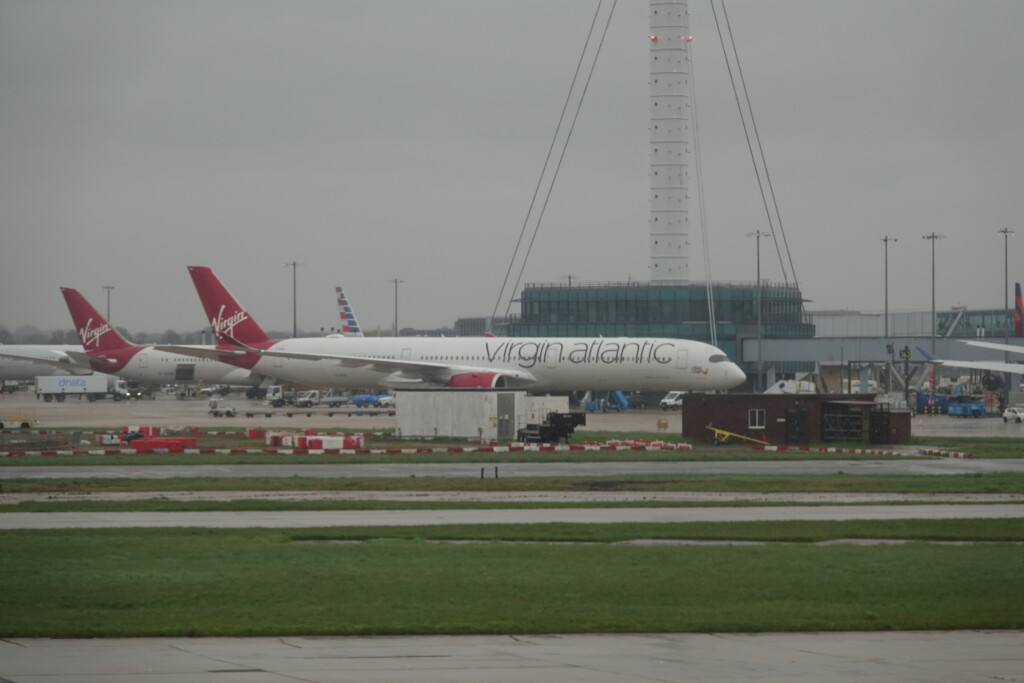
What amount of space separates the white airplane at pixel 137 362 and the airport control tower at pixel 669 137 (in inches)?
2185

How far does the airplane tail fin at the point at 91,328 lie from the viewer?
110625mm

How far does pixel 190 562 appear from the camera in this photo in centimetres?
2517

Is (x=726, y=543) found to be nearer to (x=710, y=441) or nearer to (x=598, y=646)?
(x=598, y=646)

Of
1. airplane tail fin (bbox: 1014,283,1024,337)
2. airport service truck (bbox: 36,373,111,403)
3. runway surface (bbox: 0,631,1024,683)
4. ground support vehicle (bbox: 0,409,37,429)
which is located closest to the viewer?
runway surface (bbox: 0,631,1024,683)

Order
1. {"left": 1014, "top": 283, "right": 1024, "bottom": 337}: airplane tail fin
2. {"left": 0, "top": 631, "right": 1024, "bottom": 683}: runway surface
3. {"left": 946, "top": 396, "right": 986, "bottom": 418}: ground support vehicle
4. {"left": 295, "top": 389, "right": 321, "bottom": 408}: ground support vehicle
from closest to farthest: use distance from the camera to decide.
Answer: {"left": 0, "top": 631, "right": 1024, "bottom": 683}: runway surface < {"left": 946, "top": 396, "right": 986, "bottom": 418}: ground support vehicle < {"left": 295, "top": 389, "right": 321, "bottom": 408}: ground support vehicle < {"left": 1014, "top": 283, "right": 1024, "bottom": 337}: airplane tail fin

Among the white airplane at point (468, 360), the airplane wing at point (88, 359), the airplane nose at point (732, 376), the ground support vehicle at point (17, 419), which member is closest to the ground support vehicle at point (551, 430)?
the white airplane at point (468, 360)

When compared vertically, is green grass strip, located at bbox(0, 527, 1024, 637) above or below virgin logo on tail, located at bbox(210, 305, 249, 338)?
below

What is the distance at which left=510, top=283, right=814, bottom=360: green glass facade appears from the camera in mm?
143250

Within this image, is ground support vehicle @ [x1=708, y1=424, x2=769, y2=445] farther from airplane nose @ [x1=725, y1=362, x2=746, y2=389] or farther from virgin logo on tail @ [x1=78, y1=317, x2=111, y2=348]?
virgin logo on tail @ [x1=78, y1=317, x2=111, y2=348]

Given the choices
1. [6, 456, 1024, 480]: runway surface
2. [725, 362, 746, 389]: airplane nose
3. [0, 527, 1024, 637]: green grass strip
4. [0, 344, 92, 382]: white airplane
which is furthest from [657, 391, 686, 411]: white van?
[0, 527, 1024, 637]: green grass strip

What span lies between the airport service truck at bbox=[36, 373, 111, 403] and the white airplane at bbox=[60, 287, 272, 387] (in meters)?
25.9

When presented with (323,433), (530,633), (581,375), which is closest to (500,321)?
(581,375)

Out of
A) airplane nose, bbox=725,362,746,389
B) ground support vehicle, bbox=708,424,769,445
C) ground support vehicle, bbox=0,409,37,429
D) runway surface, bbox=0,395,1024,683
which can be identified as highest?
airplane nose, bbox=725,362,746,389

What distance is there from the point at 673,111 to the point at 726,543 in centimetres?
12828
